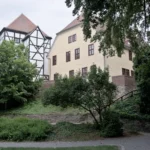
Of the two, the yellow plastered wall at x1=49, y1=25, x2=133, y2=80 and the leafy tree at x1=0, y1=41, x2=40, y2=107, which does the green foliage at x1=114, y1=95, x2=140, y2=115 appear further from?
the yellow plastered wall at x1=49, y1=25, x2=133, y2=80

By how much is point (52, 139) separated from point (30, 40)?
102 feet

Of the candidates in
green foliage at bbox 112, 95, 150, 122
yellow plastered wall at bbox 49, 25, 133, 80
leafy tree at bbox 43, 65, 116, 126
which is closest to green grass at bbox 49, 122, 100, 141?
leafy tree at bbox 43, 65, 116, 126

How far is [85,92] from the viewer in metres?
17.1

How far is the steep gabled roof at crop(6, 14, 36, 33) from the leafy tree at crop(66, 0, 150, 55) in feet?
112

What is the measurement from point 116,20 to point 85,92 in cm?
478

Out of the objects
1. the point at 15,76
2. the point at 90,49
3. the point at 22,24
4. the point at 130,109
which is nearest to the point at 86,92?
the point at 130,109

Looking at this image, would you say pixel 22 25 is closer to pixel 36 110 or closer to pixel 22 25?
pixel 22 25

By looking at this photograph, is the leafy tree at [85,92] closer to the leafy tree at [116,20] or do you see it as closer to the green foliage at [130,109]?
the leafy tree at [116,20]

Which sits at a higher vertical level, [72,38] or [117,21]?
[72,38]

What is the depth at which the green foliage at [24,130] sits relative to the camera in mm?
15703

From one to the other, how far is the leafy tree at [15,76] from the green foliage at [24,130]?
1101cm

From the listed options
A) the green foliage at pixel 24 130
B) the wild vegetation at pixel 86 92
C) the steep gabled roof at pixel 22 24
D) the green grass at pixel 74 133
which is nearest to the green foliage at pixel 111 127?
the wild vegetation at pixel 86 92

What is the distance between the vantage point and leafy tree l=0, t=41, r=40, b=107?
28547 millimetres

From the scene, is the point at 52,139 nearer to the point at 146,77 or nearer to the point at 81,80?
the point at 81,80
